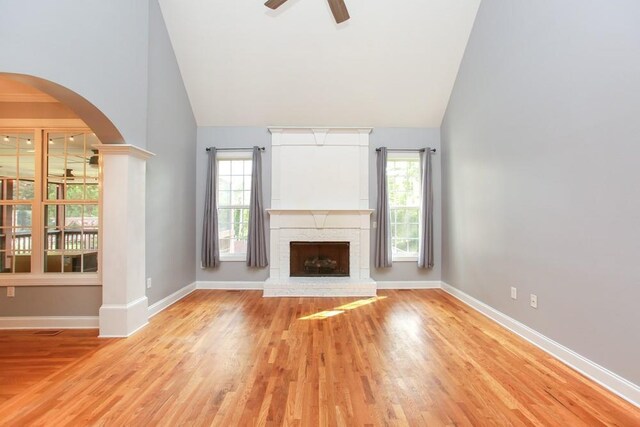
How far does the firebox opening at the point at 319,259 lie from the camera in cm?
501

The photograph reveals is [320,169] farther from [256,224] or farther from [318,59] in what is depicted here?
[318,59]

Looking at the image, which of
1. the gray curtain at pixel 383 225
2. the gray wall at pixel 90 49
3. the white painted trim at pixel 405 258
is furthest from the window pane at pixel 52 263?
the white painted trim at pixel 405 258

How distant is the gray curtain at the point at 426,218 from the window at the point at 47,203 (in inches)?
180

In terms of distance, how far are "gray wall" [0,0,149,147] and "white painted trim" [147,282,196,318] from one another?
6.51 feet

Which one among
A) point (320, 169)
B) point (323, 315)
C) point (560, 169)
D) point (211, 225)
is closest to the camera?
point (560, 169)

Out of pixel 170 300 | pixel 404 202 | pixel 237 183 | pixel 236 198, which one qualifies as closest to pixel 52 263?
pixel 170 300

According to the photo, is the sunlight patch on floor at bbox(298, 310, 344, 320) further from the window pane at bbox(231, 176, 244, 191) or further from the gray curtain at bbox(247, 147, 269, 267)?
the window pane at bbox(231, 176, 244, 191)

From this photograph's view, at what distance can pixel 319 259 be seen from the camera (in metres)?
5.07

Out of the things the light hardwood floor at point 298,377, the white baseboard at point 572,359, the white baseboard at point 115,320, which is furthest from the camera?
the white baseboard at point 115,320

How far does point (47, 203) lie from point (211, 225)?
2.07 m

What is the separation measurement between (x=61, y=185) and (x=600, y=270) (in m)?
5.17

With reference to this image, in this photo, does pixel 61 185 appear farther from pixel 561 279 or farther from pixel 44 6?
pixel 561 279

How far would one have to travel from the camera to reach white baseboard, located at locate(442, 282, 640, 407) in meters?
1.94

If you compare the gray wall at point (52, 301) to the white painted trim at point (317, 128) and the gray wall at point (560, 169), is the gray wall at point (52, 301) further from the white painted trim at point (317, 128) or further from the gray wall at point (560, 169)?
the gray wall at point (560, 169)
